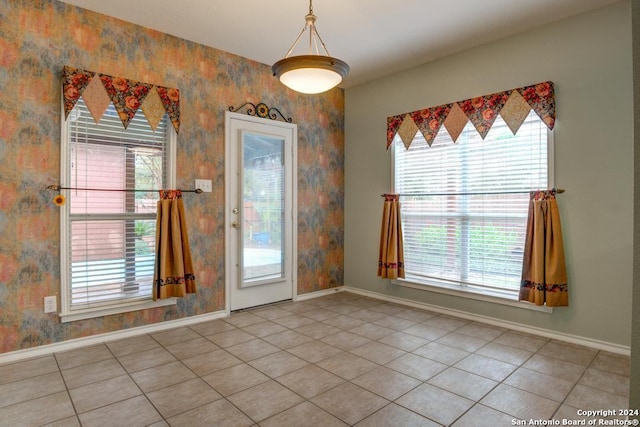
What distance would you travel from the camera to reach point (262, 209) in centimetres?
430

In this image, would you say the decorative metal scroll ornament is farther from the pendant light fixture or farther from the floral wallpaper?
the pendant light fixture

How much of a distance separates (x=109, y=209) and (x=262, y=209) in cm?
156

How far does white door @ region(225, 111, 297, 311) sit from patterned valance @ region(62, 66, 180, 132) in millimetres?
642

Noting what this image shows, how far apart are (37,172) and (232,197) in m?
1.69

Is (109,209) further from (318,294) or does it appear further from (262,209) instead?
(318,294)

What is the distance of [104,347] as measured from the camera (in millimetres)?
3090

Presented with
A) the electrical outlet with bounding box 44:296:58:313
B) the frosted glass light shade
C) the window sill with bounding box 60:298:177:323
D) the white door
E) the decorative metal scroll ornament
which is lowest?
the window sill with bounding box 60:298:177:323

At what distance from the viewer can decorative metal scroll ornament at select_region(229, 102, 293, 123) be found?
4.14 meters

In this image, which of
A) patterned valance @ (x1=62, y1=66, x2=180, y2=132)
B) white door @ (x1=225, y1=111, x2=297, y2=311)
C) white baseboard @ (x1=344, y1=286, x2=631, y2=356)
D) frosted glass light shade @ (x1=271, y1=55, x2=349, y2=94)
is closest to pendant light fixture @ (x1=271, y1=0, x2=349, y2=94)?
frosted glass light shade @ (x1=271, y1=55, x2=349, y2=94)

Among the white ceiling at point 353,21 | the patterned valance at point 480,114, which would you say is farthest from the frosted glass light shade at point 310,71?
the patterned valance at point 480,114

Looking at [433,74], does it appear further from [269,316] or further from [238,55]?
[269,316]

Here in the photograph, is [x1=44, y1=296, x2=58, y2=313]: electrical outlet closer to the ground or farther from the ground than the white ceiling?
closer to the ground

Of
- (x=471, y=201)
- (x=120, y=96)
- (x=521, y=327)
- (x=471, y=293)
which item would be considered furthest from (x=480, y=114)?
(x=120, y=96)

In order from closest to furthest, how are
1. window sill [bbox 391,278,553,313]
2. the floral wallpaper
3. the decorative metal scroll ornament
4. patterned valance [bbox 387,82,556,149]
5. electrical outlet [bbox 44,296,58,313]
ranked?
the floral wallpaper < electrical outlet [bbox 44,296,58,313] < patterned valance [bbox 387,82,556,149] < window sill [bbox 391,278,553,313] < the decorative metal scroll ornament
